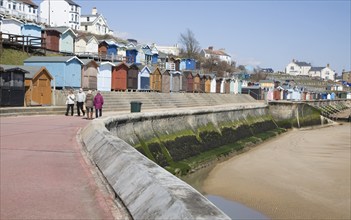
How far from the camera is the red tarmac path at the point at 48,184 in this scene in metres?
5.16

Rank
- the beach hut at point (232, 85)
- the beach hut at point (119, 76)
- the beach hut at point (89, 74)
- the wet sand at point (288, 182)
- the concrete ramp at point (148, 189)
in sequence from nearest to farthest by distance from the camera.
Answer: the concrete ramp at point (148, 189) < the wet sand at point (288, 182) < the beach hut at point (89, 74) < the beach hut at point (119, 76) < the beach hut at point (232, 85)

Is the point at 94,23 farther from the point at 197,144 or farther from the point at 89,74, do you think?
the point at 197,144

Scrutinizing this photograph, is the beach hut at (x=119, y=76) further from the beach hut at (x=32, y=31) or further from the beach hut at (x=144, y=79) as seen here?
the beach hut at (x=32, y=31)

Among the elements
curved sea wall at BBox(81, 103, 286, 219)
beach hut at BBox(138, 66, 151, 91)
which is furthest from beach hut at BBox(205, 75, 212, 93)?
beach hut at BBox(138, 66, 151, 91)

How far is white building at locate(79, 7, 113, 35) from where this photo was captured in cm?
11569

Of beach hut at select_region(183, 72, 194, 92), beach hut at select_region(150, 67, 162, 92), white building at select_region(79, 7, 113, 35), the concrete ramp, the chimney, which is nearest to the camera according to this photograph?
the concrete ramp

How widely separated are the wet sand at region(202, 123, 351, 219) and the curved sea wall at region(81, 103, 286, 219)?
8.12 ft

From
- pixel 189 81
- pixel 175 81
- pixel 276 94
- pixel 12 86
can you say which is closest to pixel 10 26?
pixel 175 81

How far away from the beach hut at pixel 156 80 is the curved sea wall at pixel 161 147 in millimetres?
12892

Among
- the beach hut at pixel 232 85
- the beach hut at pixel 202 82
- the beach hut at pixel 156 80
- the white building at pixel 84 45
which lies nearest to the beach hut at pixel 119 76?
the beach hut at pixel 156 80

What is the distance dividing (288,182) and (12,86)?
16.1 m

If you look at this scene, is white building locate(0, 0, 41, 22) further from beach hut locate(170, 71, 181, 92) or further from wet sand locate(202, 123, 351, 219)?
wet sand locate(202, 123, 351, 219)

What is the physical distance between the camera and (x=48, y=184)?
6.50 meters

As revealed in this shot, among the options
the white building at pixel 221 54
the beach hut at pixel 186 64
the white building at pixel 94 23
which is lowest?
the beach hut at pixel 186 64
